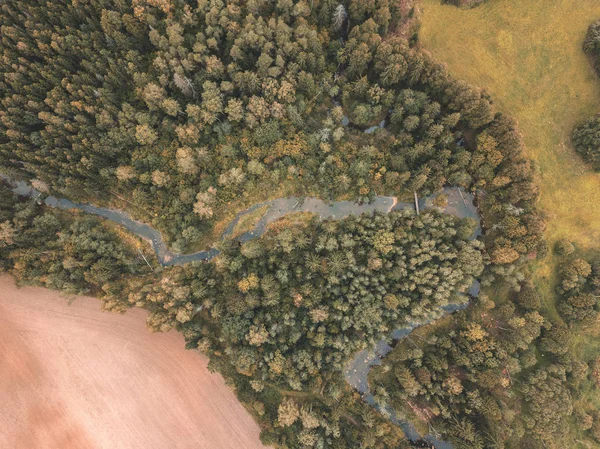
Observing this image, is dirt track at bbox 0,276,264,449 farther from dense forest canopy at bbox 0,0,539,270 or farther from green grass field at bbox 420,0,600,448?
green grass field at bbox 420,0,600,448

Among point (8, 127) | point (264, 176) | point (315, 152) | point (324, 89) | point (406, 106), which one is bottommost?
point (8, 127)

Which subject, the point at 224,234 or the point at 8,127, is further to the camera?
the point at 224,234

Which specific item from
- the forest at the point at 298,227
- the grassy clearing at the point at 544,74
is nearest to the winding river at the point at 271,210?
the forest at the point at 298,227

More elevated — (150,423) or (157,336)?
(157,336)

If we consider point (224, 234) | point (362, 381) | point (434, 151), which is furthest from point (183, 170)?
point (362, 381)

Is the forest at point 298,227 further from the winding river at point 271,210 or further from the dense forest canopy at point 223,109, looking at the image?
the winding river at point 271,210

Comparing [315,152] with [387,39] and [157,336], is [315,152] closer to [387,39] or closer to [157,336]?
[387,39]

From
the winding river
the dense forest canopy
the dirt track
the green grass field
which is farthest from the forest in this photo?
the dirt track
